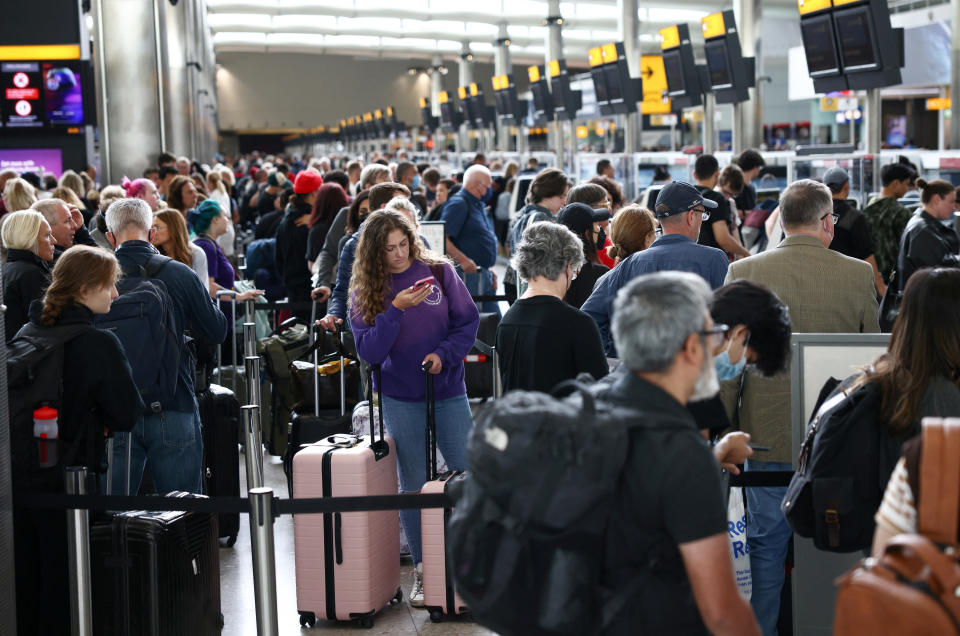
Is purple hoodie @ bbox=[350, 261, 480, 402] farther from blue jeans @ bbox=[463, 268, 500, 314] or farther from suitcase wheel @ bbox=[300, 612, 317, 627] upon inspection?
blue jeans @ bbox=[463, 268, 500, 314]

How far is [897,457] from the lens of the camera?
2795mm

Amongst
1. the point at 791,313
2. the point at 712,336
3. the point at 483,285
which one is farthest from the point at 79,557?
the point at 483,285

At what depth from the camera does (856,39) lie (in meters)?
10.1

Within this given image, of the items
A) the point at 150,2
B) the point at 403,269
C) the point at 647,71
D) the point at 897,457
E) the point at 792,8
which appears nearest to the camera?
the point at 897,457

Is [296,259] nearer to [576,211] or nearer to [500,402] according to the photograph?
[576,211]

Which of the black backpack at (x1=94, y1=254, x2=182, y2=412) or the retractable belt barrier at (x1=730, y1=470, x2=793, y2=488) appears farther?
the black backpack at (x1=94, y1=254, x2=182, y2=412)

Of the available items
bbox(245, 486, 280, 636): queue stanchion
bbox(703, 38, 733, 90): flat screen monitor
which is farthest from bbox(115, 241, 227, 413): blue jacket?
bbox(703, 38, 733, 90): flat screen monitor

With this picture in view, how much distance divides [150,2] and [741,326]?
15.9 meters

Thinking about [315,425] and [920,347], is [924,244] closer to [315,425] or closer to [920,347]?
[315,425]

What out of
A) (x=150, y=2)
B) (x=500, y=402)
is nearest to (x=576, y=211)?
(x=500, y=402)

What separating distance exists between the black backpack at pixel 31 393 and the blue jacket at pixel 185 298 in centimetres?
100

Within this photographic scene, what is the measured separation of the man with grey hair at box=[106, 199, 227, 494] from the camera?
469cm

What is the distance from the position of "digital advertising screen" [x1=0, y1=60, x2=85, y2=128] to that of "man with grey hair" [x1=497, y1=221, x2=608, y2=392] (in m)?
12.9

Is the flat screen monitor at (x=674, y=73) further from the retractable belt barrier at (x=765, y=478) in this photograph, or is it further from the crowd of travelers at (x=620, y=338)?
the retractable belt barrier at (x=765, y=478)
